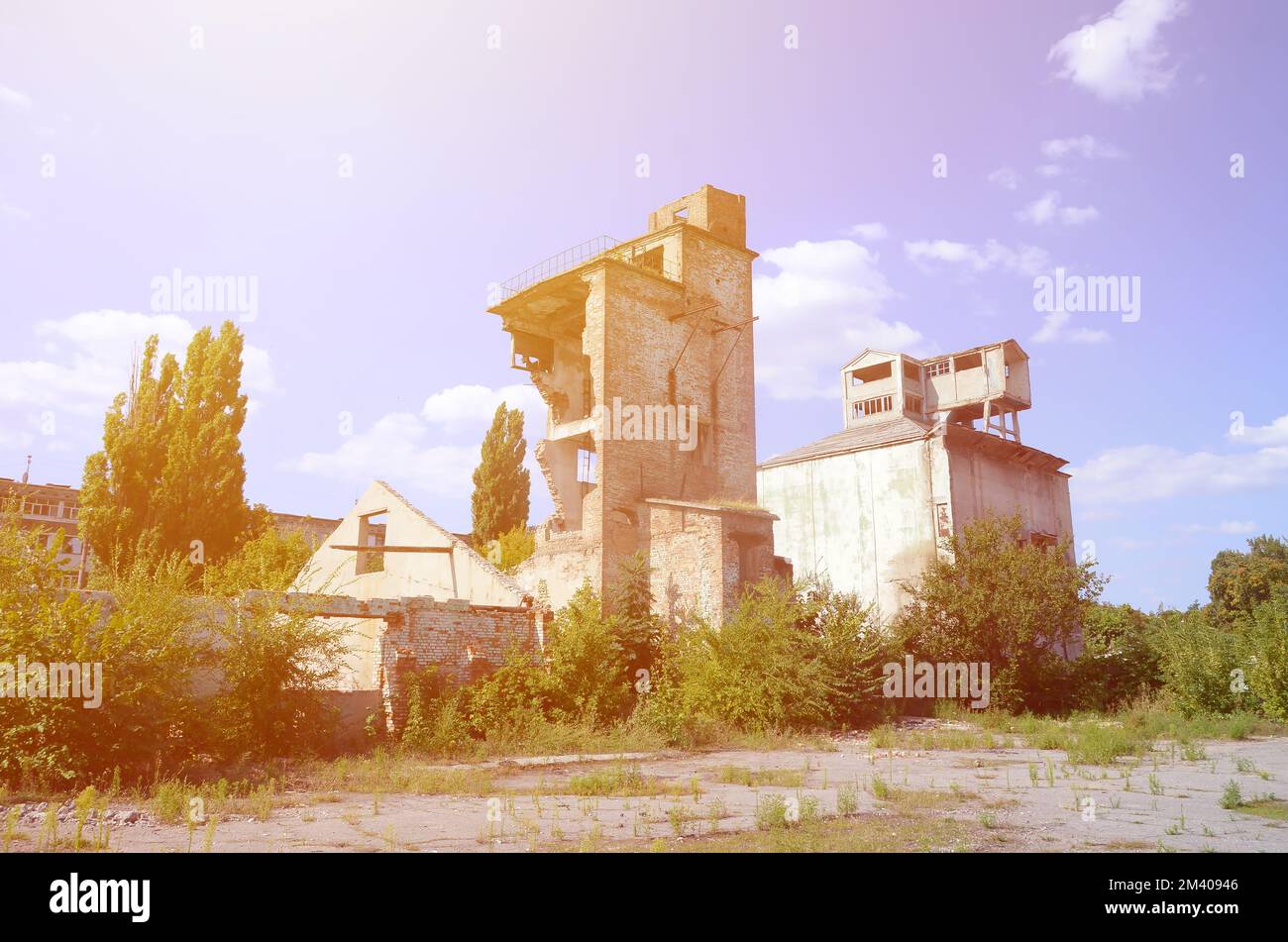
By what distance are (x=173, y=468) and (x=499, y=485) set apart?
45.1ft

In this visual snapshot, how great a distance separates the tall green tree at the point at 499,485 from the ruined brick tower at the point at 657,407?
11635 mm

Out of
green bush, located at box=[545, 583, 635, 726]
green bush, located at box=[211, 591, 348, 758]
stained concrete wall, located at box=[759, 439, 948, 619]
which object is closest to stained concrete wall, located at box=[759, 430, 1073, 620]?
stained concrete wall, located at box=[759, 439, 948, 619]

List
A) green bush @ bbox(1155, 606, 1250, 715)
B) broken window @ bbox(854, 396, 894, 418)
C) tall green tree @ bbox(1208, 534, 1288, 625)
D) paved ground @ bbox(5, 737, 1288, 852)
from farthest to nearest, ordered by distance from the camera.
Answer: tall green tree @ bbox(1208, 534, 1288, 625) < broken window @ bbox(854, 396, 894, 418) < green bush @ bbox(1155, 606, 1250, 715) < paved ground @ bbox(5, 737, 1288, 852)

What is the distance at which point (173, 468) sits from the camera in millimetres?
25344

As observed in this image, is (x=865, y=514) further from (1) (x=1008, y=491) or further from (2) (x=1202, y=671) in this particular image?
(2) (x=1202, y=671)

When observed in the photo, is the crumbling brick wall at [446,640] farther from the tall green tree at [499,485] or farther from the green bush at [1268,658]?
the tall green tree at [499,485]

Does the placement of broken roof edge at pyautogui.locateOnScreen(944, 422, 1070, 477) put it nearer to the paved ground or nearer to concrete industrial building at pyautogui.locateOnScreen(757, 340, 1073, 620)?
concrete industrial building at pyautogui.locateOnScreen(757, 340, 1073, 620)

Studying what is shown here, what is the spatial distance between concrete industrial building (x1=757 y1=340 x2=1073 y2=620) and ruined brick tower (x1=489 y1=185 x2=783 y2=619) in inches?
204

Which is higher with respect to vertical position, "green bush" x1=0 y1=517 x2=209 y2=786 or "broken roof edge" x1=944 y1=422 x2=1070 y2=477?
"broken roof edge" x1=944 y1=422 x2=1070 y2=477

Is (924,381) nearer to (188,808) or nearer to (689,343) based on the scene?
(689,343)

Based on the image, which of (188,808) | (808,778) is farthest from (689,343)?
(188,808)

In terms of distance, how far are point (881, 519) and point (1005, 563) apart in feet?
26.1

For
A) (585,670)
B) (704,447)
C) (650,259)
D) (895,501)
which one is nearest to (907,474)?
(895,501)

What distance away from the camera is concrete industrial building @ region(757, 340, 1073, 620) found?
2652 cm
